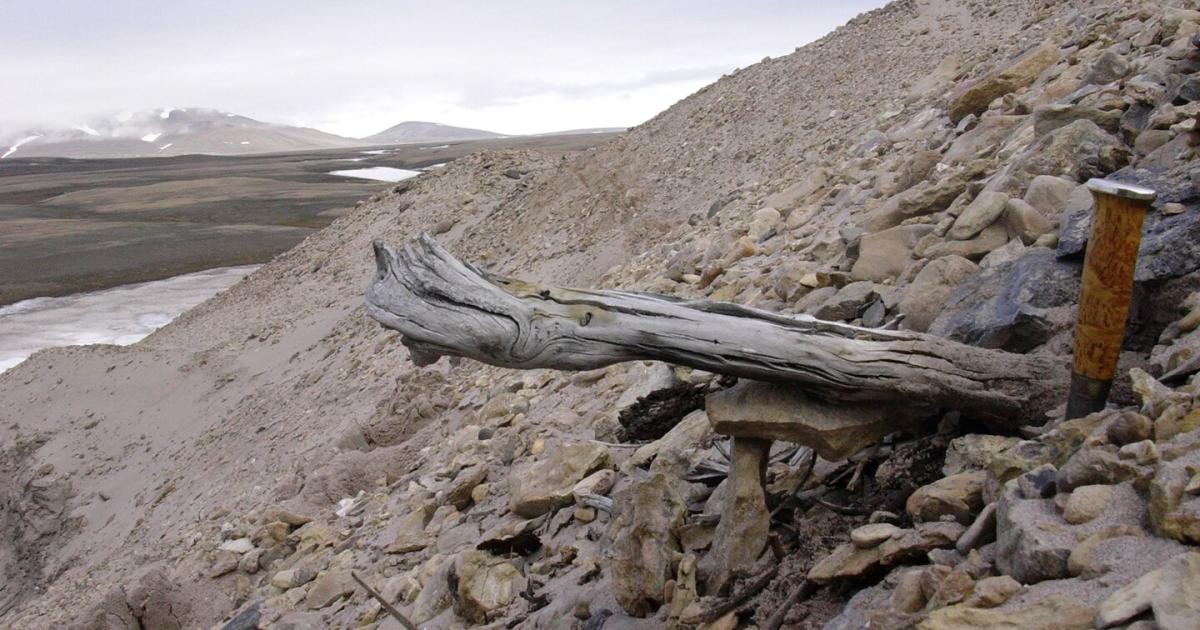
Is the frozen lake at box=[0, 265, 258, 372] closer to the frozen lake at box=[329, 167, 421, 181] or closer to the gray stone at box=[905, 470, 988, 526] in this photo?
the gray stone at box=[905, 470, 988, 526]

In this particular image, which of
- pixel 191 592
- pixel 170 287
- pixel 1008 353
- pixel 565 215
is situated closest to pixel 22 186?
pixel 170 287

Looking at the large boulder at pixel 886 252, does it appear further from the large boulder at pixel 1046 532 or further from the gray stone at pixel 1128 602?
the gray stone at pixel 1128 602

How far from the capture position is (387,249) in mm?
3758

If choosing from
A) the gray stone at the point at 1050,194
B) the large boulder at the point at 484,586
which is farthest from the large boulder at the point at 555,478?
the gray stone at the point at 1050,194

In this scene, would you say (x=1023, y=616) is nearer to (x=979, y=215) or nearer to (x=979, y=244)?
(x=979, y=244)

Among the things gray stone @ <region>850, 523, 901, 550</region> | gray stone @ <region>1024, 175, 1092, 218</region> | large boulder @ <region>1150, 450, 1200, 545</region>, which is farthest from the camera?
gray stone @ <region>1024, 175, 1092, 218</region>

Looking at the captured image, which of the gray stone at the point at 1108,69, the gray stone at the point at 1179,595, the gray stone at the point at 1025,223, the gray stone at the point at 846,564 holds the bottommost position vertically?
the gray stone at the point at 846,564

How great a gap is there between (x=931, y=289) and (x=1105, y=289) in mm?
1597

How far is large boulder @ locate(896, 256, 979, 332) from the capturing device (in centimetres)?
503

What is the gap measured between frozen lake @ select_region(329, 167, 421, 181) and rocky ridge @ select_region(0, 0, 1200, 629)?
2769 inches

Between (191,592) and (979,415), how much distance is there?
6.62 m

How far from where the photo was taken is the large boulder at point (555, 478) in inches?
217

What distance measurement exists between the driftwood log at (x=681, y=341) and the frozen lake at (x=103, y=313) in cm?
2391

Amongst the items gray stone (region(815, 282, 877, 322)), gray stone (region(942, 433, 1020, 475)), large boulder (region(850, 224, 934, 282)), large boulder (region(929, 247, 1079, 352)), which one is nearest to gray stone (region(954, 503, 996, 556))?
Result: gray stone (region(942, 433, 1020, 475))
